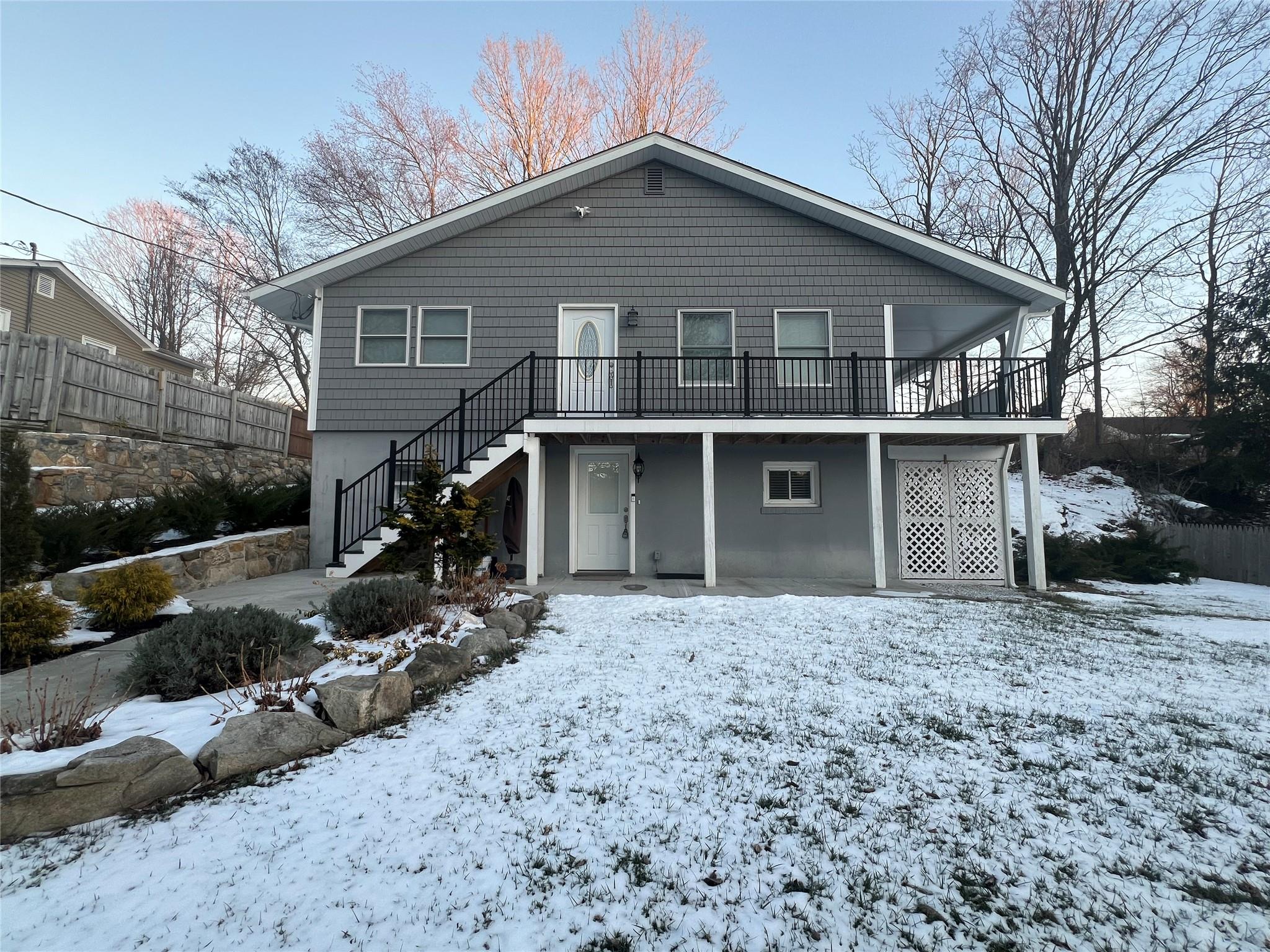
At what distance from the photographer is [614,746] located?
10.6ft

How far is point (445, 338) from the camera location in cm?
1021

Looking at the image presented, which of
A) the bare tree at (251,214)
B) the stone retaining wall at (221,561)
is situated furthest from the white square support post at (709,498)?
the bare tree at (251,214)

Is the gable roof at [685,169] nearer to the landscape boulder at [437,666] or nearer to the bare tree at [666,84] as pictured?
the landscape boulder at [437,666]

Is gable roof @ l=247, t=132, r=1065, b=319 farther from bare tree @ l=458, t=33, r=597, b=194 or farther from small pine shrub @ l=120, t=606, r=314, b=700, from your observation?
bare tree @ l=458, t=33, r=597, b=194

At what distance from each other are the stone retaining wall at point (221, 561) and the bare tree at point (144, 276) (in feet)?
62.9

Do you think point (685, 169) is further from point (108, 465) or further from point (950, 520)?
point (108, 465)

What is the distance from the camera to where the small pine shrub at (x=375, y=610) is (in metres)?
5.07

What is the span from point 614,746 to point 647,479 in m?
7.05

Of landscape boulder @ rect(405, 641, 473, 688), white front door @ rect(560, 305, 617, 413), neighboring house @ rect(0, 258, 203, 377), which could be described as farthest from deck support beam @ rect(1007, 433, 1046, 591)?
neighboring house @ rect(0, 258, 203, 377)

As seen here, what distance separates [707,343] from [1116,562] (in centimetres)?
892

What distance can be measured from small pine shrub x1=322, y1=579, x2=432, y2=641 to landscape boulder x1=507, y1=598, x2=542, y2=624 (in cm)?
109

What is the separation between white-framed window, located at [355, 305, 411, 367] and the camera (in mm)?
10172

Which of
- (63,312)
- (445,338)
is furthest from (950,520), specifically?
(63,312)

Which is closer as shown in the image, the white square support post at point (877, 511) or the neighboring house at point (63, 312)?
the white square support post at point (877, 511)
